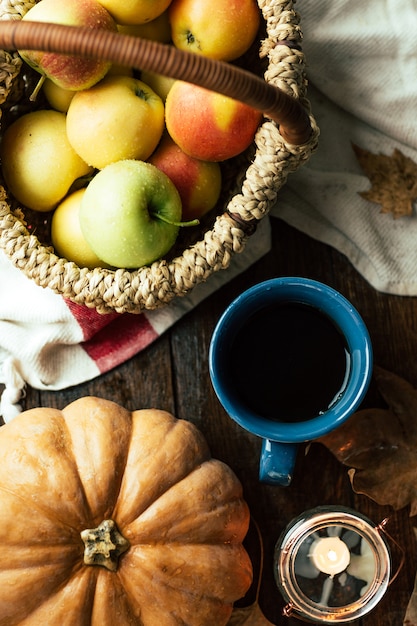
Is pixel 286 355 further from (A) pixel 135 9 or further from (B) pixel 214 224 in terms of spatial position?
(A) pixel 135 9

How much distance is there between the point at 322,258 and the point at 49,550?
0.50 meters

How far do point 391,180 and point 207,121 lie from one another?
1.04ft

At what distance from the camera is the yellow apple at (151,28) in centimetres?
83

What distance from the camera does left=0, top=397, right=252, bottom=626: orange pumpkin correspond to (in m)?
0.80

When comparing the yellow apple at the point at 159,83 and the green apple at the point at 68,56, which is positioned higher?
the green apple at the point at 68,56

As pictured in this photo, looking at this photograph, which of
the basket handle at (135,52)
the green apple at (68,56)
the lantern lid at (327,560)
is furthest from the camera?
the lantern lid at (327,560)

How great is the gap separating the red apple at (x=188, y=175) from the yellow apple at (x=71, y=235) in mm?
101

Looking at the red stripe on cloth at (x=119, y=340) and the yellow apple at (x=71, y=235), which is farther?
the red stripe on cloth at (x=119, y=340)

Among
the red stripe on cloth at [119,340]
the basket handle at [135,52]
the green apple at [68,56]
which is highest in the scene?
the basket handle at [135,52]

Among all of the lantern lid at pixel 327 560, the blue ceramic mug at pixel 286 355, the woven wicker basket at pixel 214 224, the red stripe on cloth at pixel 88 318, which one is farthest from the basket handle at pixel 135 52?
the lantern lid at pixel 327 560

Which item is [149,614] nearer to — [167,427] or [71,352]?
[167,427]

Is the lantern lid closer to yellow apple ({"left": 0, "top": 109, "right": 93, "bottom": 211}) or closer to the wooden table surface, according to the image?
the wooden table surface

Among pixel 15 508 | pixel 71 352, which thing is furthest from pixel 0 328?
pixel 15 508

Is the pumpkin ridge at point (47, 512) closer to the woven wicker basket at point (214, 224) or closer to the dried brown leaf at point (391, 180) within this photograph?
the woven wicker basket at point (214, 224)
